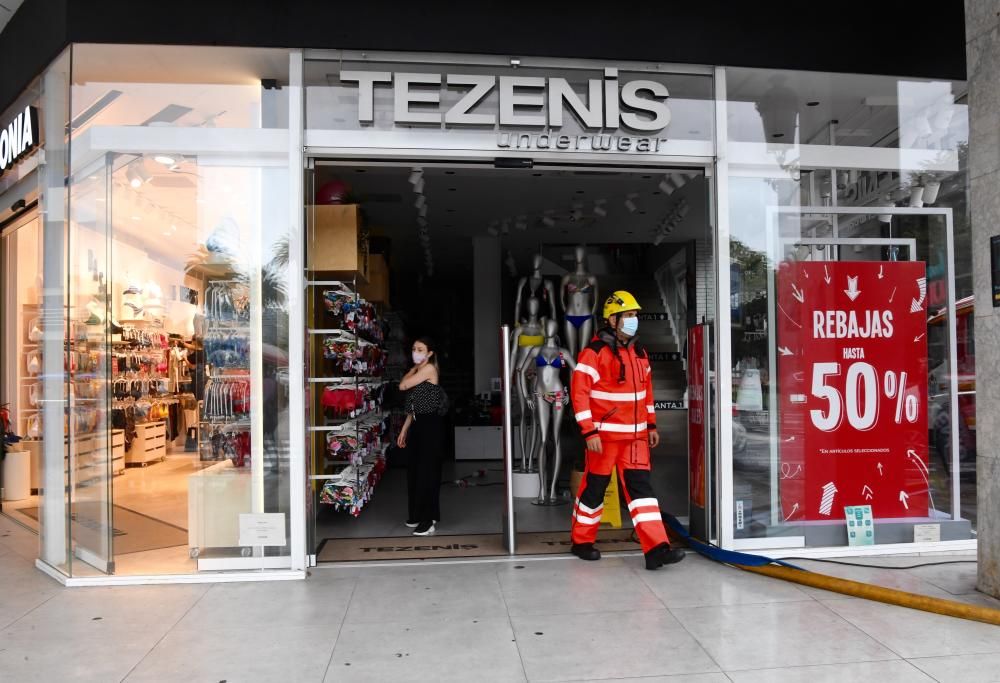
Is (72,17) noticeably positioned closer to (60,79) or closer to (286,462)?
(60,79)

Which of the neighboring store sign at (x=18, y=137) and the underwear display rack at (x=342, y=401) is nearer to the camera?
the neighboring store sign at (x=18, y=137)

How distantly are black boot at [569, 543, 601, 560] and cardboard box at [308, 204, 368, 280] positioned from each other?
2.75 metres

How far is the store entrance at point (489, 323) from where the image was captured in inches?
216

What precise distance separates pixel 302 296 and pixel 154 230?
1347 mm

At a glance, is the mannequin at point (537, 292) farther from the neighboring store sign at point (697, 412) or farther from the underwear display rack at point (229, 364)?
the underwear display rack at point (229, 364)

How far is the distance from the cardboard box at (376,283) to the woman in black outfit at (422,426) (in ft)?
5.68

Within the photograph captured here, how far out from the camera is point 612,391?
4715 millimetres

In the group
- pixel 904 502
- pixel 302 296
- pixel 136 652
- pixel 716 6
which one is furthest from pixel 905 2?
pixel 136 652

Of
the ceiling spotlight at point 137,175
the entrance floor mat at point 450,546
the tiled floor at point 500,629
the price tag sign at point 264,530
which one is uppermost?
the ceiling spotlight at point 137,175

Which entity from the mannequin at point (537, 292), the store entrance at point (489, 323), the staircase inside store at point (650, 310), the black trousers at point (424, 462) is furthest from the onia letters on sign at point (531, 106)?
the staircase inside store at point (650, 310)

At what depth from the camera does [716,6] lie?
15.8 feet

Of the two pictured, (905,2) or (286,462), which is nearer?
(286,462)

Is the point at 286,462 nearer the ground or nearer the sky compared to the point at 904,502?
nearer the sky

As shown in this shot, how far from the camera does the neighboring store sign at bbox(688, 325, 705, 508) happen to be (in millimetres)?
5039
